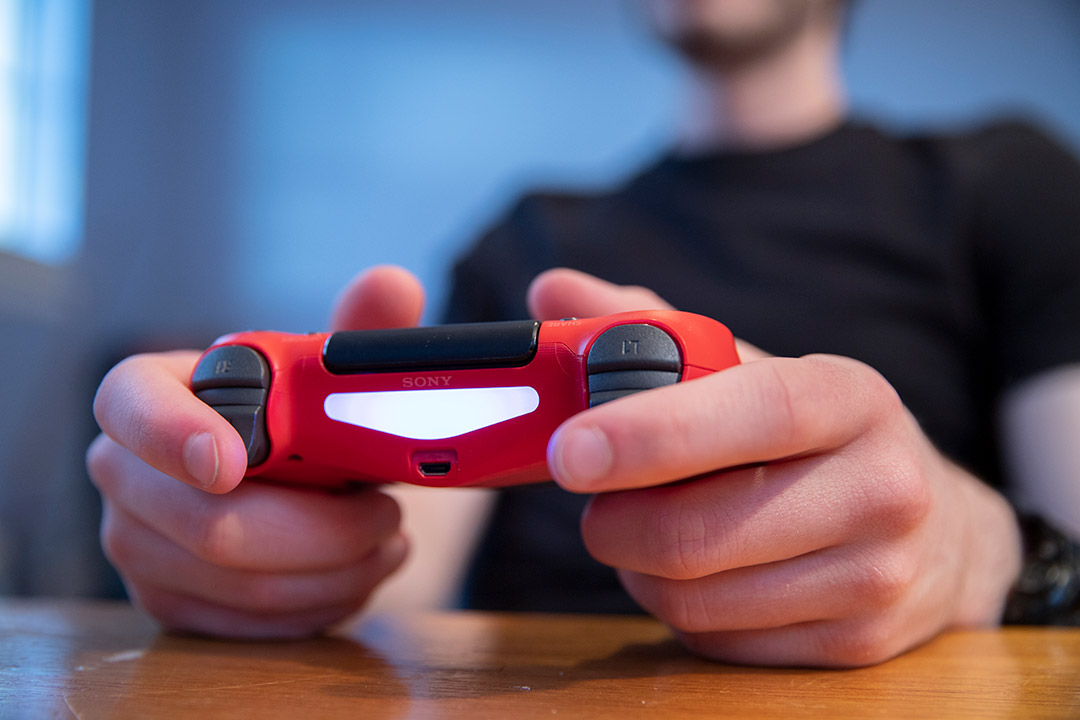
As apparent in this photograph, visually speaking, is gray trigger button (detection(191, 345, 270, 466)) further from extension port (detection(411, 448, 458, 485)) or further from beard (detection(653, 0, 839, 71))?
beard (detection(653, 0, 839, 71))

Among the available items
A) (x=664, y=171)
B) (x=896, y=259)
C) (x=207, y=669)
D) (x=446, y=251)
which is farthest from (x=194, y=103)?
(x=207, y=669)

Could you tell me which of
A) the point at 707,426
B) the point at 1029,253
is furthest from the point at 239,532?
the point at 1029,253

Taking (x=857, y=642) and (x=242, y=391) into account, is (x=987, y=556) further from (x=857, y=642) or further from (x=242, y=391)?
(x=242, y=391)

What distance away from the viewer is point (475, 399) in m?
0.31

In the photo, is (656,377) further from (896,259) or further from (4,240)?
(4,240)

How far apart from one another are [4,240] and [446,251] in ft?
3.59

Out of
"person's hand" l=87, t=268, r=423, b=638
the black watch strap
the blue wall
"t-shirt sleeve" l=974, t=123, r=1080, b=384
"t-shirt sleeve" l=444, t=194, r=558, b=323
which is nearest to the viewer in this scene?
"person's hand" l=87, t=268, r=423, b=638

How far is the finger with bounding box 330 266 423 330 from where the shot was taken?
417 millimetres

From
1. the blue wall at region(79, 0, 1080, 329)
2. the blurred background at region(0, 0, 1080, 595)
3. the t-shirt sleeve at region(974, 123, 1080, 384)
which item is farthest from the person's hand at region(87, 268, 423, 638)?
the blue wall at region(79, 0, 1080, 329)

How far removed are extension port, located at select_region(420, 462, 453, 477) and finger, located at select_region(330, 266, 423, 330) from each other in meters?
0.12

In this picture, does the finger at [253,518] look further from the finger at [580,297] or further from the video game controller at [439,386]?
the finger at [580,297]

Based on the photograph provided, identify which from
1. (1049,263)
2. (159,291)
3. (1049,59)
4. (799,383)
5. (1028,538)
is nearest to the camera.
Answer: (799,383)

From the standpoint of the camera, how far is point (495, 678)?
324mm

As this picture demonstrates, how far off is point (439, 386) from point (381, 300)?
0.41 feet
